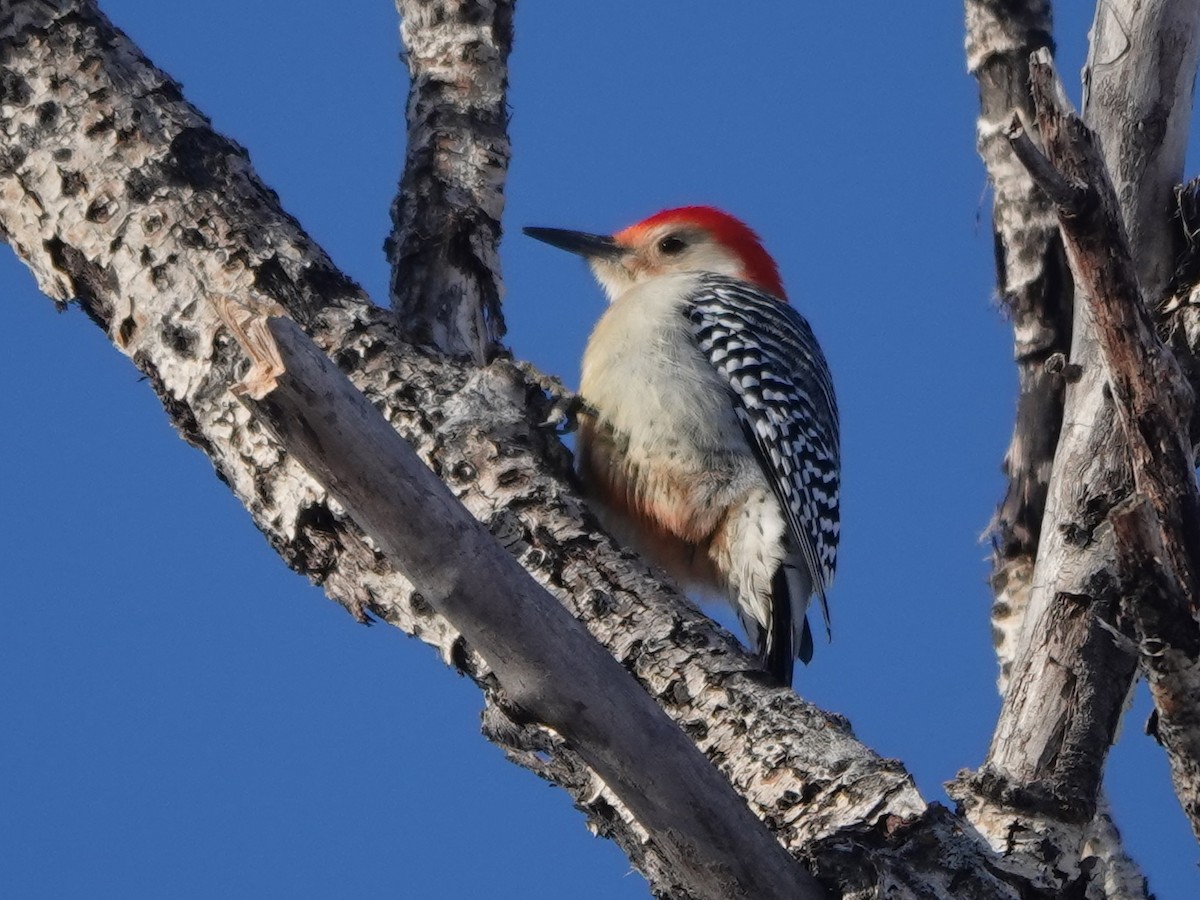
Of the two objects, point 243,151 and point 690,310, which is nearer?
point 243,151

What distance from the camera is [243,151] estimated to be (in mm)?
4691

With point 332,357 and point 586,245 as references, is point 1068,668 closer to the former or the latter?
point 332,357

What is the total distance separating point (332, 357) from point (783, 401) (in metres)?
2.17

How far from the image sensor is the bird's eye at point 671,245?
7434 millimetres

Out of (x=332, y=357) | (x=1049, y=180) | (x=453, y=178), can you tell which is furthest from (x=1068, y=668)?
(x=453, y=178)

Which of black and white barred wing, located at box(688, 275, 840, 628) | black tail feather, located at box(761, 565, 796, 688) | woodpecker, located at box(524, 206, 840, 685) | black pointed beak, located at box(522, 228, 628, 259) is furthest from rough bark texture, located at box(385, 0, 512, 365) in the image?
black pointed beak, located at box(522, 228, 628, 259)

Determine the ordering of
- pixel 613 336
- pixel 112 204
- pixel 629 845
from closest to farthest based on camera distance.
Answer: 1. pixel 629 845
2. pixel 112 204
3. pixel 613 336

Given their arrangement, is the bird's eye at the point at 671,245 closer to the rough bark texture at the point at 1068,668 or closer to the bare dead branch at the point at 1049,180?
the rough bark texture at the point at 1068,668

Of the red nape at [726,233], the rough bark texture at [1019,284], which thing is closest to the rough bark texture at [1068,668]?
the rough bark texture at [1019,284]

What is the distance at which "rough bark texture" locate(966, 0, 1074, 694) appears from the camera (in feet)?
17.7

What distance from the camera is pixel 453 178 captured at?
525 centimetres

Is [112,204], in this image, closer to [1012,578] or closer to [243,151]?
[243,151]

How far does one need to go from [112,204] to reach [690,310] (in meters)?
2.53

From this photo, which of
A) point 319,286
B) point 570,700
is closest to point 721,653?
point 570,700
